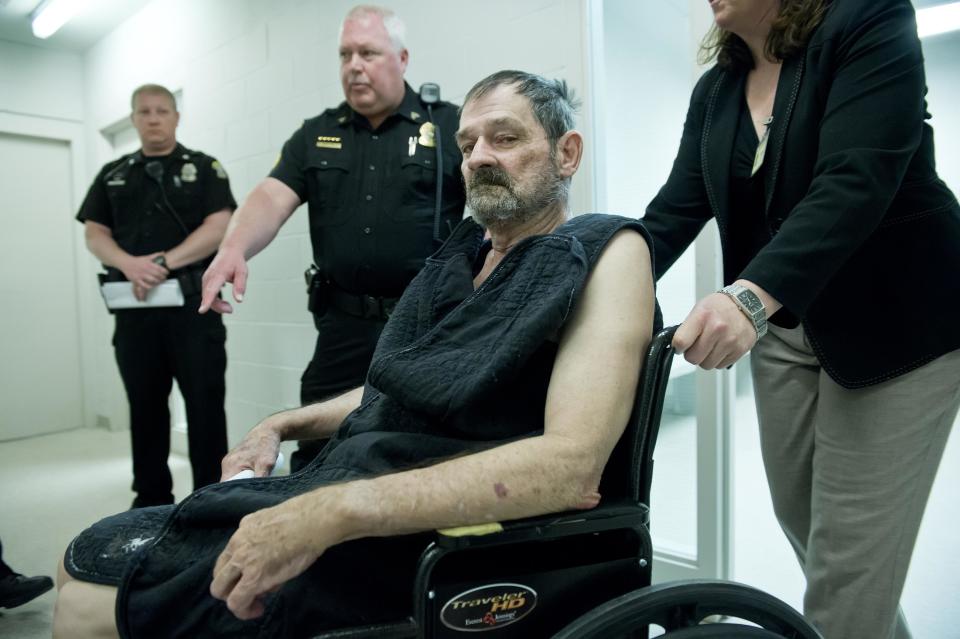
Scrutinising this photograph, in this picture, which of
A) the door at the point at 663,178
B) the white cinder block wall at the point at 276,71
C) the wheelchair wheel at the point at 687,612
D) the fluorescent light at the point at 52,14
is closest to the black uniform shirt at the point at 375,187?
the white cinder block wall at the point at 276,71

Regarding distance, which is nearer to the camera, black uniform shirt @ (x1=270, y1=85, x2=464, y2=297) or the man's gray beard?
the man's gray beard

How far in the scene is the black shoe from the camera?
6.55ft

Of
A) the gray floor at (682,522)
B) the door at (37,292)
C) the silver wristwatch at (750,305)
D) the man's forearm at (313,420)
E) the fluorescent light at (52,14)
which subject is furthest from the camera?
the door at (37,292)

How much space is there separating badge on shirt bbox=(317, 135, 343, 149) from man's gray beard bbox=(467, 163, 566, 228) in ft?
3.64

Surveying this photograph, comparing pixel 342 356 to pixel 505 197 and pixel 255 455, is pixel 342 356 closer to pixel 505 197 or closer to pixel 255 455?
pixel 255 455

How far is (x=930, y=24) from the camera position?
168cm

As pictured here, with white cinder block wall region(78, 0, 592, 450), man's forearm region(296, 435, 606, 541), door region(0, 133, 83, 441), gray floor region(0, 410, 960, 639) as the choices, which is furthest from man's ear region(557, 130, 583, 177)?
door region(0, 133, 83, 441)

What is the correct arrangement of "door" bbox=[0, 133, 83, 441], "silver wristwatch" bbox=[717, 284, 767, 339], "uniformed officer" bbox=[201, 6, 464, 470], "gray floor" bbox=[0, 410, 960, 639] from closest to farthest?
"silver wristwatch" bbox=[717, 284, 767, 339] < "gray floor" bbox=[0, 410, 960, 639] < "uniformed officer" bbox=[201, 6, 464, 470] < "door" bbox=[0, 133, 83, 441]

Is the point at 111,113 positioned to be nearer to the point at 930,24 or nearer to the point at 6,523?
the point at 6,523

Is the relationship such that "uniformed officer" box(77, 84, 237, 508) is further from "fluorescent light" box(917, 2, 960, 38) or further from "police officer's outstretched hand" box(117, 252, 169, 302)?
"fluorescent light" box(917, 2, 960, 38)

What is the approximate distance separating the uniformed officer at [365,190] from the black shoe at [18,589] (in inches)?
39.2

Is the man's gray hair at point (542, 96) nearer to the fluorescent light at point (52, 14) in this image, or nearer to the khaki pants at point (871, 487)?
the khaki pants at point (871, 487)

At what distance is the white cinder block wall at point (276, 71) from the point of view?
7.25 ft

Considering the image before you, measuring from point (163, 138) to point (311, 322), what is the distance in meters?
1.02
